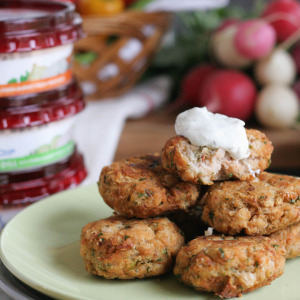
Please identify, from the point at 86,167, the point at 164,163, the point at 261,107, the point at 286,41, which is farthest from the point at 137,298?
the point at 286,41

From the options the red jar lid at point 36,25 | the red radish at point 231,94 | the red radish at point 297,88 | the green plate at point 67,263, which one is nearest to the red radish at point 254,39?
the red radish at point 231,94

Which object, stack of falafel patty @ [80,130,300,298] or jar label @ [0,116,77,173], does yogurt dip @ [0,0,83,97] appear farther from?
stack of falafel patty @ [80,130,300,298]

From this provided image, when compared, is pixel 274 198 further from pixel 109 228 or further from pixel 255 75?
pixel 255 75

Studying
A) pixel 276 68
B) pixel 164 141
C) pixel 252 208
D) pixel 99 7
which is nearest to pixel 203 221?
pixel 252 208

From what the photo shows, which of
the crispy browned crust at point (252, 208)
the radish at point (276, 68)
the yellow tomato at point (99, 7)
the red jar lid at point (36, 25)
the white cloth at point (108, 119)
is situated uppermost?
the red jar lid at point (36, 25)

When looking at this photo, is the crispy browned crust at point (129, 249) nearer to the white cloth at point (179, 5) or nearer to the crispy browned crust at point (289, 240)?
the crispy browned crust at point (289, 240)

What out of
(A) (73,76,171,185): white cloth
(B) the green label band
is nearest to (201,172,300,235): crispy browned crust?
(B) the green label band
